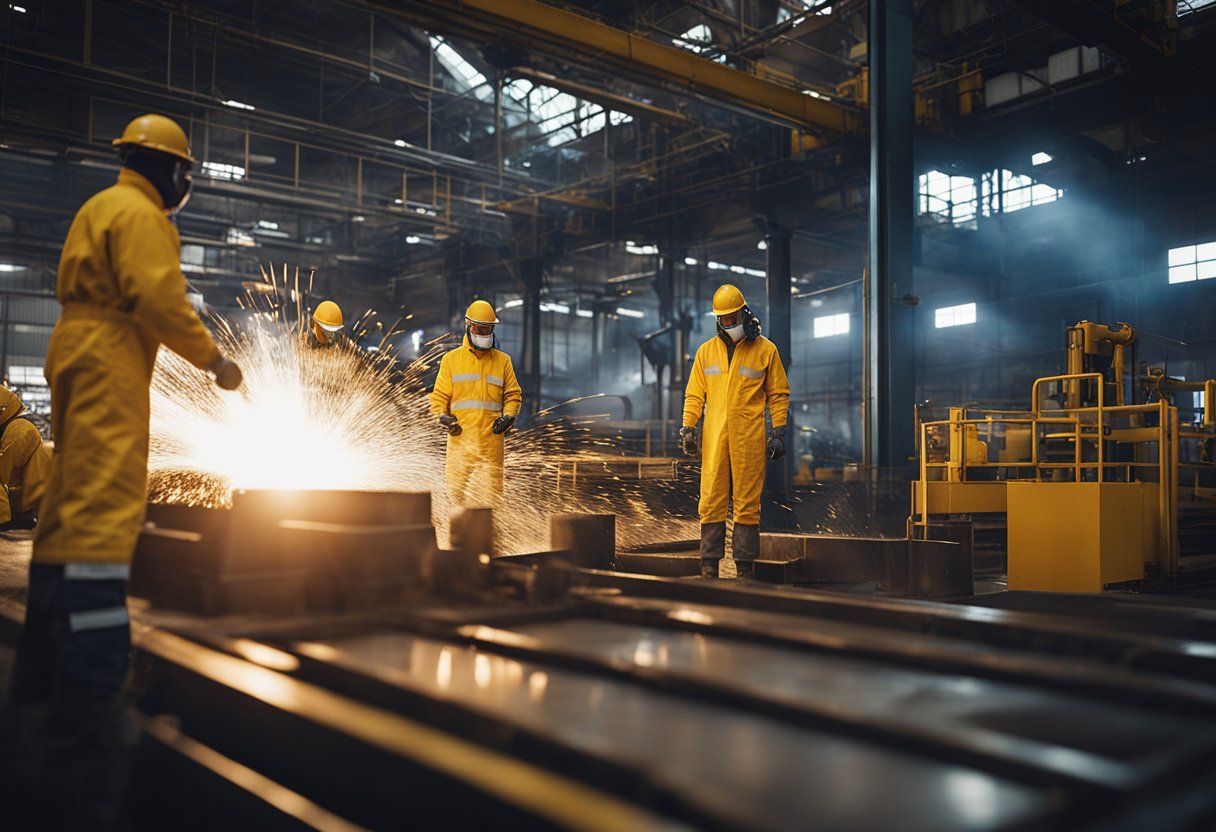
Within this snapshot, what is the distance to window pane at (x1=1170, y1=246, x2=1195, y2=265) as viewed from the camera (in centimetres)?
1623

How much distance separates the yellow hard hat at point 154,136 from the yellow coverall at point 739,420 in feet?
11.4

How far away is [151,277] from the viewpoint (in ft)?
8.26

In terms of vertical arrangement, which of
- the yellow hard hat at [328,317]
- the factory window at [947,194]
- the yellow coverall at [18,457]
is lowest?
the yellow coverall at [18,457]

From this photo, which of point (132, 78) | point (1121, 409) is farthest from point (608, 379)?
point (1121, 409)

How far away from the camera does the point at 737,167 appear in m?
13.6

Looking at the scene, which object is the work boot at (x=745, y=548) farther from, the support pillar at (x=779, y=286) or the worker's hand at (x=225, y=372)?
the support pillar at (x=779, y=286)

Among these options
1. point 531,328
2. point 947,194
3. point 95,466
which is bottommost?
point 95,466

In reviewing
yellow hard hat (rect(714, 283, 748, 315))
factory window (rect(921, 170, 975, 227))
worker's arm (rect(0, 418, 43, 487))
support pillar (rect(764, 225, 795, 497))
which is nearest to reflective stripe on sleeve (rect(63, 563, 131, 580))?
yellow hard hat (rect(714, 283, 748, 315))

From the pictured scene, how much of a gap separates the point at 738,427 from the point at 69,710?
396 cm

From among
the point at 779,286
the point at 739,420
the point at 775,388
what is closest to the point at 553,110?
the point at 779,286

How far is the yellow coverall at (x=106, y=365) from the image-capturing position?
244cm

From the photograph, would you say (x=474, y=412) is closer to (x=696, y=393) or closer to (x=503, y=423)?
(x=503, y=423)

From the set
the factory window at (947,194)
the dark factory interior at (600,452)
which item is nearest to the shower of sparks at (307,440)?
the dark factory interior at (600,452)

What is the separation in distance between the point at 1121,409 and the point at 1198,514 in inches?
126
